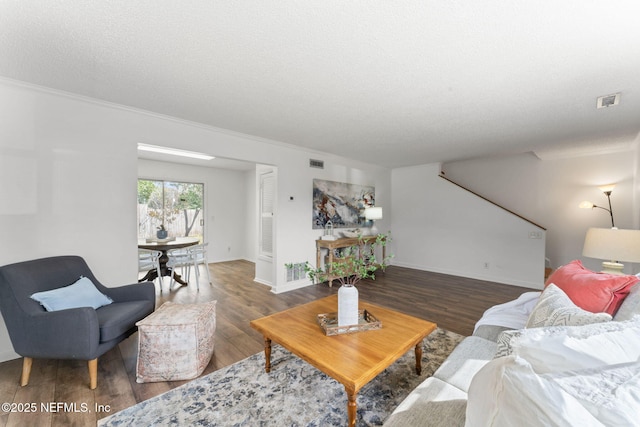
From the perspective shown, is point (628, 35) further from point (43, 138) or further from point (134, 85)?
point (43, 138)

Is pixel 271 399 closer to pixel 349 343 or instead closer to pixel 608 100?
pixel 349 343

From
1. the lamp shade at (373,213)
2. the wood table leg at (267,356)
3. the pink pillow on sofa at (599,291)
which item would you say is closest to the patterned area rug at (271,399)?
the wood table leg at (267,356)

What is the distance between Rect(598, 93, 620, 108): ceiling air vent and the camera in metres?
2.37

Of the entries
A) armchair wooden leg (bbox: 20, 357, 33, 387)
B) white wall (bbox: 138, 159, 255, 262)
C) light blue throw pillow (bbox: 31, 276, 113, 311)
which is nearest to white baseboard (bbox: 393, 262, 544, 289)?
white wall (bbox: 138, 159, 255, 262)

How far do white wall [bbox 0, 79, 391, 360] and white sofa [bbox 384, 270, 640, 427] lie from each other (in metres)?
3.07

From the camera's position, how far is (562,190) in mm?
4668

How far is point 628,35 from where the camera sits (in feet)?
5.16

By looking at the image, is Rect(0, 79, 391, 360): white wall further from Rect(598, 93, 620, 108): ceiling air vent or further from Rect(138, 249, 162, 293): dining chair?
Rect(598, 93, 620, 108): ceiling air vent

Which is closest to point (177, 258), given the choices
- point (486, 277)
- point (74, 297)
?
point (74, 297)

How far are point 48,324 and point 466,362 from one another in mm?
2748

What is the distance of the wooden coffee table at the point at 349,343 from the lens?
1356 mm

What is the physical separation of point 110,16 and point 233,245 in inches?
228

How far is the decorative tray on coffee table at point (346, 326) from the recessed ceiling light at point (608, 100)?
120 inches

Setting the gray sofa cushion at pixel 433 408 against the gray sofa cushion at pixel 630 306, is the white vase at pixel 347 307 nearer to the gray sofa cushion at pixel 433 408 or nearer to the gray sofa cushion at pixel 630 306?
the gray sofa cushion at pixel 433 408
